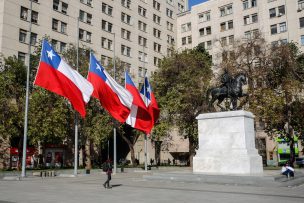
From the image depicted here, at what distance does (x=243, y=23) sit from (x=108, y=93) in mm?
53463

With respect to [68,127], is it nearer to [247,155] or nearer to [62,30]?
[62,30]

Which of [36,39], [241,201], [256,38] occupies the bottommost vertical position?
[241,201]

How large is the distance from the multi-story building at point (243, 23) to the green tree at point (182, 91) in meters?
16.0

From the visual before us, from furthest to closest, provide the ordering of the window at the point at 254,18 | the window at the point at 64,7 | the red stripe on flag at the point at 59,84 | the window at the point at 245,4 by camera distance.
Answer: the window at the point at 245,4
the window at the point at 254,18
the window at the point at 64,7
the red stripe on flag at the point at 59,84

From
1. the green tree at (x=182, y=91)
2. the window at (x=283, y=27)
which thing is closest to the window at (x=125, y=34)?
the green tree at (x=182, y=91)

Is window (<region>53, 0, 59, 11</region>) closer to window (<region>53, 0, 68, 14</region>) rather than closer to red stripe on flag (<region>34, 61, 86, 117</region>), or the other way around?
window (<region>53, 0, 68, 14</region>)

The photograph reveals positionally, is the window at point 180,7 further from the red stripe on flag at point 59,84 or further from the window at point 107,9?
the red stripe on flag at point 59,84

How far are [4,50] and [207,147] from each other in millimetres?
32953

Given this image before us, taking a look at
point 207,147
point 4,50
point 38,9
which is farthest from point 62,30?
point 207,147

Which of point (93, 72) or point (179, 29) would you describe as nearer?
point (93, 72)

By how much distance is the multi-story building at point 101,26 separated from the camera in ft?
160

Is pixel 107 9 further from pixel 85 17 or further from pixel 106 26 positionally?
pixel 85 17

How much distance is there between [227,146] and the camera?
2359cm

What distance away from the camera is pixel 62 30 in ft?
186
